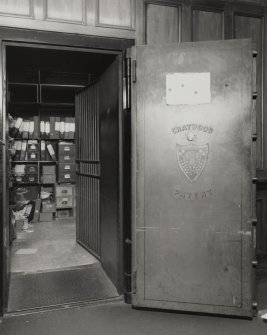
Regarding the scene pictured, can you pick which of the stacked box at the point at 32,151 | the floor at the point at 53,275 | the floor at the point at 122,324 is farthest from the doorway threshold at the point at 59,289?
the stacked box at the point at 32,151

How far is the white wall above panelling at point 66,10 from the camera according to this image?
252cm

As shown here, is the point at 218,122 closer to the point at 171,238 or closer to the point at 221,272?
the point at 171,238

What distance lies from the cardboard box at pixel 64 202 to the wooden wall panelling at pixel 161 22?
4.30 m

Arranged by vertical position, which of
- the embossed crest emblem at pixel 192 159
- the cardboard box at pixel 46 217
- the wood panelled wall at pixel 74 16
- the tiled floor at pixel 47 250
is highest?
the wood panelled wall at pixel 74 16

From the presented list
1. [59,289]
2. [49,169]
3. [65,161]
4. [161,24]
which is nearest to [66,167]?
[65,161]

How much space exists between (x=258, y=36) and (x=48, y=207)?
466cm

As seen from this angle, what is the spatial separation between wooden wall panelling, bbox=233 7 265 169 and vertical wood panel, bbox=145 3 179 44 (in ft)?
1.77

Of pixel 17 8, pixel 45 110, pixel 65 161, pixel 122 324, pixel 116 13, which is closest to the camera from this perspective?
pixel 122 324

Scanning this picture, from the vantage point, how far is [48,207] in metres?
6.30

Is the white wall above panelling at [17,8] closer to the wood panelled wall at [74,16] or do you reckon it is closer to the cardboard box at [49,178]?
the wood panelled wall at [74,16]

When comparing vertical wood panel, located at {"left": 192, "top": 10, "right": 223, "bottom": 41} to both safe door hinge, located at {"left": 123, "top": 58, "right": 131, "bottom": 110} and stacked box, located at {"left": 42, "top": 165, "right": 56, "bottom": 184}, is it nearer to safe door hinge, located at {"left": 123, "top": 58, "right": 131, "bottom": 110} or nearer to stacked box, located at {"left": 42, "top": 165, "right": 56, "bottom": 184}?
safe door hinge, located at {"left": 123, "top": 58, "right": 131, "bottom": 110}

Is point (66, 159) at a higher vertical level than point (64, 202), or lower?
higher

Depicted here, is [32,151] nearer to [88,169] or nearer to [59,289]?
[88,169]

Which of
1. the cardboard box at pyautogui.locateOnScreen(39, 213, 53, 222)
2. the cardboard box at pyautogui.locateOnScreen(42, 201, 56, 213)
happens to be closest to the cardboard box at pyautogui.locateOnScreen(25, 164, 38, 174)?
the cardboard box at pyautogui.locateOnScreen(42, 201, 56, 213)
